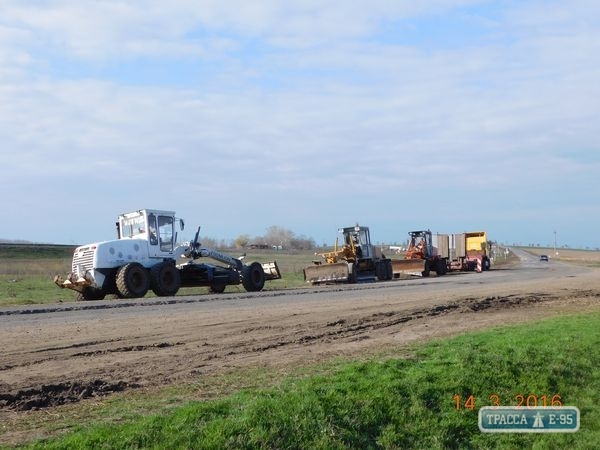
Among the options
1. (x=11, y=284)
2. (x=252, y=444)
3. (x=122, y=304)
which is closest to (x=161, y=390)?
(x=252, y=444)

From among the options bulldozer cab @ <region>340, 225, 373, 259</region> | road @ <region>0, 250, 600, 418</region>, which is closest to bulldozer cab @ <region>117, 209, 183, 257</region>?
road @ <region>0, 250, 600, 418</region>

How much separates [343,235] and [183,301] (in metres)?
18.6

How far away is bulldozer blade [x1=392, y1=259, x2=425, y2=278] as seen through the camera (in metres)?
48.3

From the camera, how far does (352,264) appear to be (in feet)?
129

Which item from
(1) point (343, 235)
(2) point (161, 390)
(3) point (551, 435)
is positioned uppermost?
(1) point (343, 235)

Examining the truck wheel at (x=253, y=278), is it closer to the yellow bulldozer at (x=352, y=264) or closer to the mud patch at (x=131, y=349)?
the yellow bulldozer at (x=352, y=264)

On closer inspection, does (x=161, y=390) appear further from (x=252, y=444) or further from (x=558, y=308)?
(x=558, y=308)

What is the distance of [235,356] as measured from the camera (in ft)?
40.6

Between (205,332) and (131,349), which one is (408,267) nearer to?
(205,332)

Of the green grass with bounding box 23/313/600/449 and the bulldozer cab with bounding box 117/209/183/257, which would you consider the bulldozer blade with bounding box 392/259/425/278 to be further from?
the green grass with bounding box 23/313/600/449

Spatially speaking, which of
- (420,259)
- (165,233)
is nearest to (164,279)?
(165,233)

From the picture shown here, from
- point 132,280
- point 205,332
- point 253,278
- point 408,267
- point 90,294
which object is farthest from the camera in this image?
point 408,267

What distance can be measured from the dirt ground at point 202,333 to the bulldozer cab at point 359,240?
1488cm

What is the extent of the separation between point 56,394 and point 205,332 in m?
6.84
